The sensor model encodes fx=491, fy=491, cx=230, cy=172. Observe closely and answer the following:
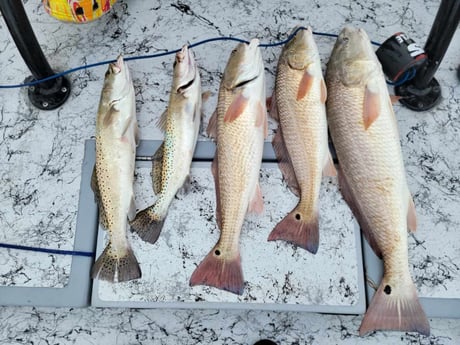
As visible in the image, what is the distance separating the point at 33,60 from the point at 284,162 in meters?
1.23

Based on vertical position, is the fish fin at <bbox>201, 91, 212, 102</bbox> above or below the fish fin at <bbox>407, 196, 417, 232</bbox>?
above

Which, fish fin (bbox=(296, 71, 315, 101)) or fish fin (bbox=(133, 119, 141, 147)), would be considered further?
fish fin (bbox=(133, 119, 141, 147))

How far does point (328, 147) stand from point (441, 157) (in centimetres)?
54

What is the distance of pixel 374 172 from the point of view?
2016mm

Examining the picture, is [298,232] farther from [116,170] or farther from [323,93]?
[116,170]

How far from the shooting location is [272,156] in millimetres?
2207

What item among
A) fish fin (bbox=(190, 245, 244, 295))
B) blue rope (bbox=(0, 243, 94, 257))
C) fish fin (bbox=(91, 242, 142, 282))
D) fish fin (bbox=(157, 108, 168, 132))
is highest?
fish fin (bbox=(157, 108, 168, 132))

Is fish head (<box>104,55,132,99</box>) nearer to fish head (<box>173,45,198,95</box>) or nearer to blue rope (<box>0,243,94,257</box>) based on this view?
fish head (<box>173,45,198,95</box>)

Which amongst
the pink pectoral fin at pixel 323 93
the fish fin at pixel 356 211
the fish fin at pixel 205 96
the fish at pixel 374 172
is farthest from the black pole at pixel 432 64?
the fish fin at pixel 205 96

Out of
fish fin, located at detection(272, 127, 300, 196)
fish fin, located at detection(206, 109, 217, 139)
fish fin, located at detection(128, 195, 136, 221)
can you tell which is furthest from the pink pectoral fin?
fish fin, located at detection(128, 195, 136, 221)

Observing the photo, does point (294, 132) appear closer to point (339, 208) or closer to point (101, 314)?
point (339, 208)

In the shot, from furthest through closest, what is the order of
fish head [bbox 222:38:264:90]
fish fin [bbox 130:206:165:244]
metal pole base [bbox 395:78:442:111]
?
metal pole base [bbox 395:78:442:111]
fish head [bbox 222:38:264:90]
fish fin [bbox 130:206:165:244]

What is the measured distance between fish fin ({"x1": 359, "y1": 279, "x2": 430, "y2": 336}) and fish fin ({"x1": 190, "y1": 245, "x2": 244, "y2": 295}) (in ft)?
1.66

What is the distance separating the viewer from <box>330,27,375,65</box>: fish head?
2148 mm
